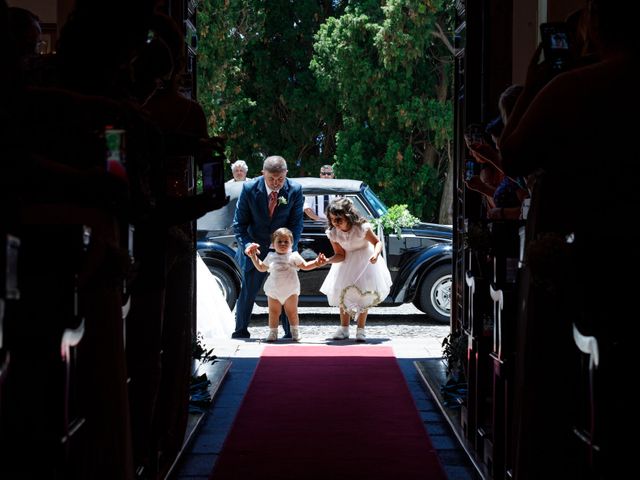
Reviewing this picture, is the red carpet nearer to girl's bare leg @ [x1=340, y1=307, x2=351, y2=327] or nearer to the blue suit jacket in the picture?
girl's bare leg @ [x1=340, y1=307, x2=351, y2=327]

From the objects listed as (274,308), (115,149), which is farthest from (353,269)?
(115,149)

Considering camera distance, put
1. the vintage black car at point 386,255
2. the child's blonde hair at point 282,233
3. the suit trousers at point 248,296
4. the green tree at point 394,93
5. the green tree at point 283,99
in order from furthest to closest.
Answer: the green tree at point 283,99 < the green tree at point 394,93 < the vintage black car at point 386,255 < the suit trousers at point 248,296 < the child's blonde hair at point 282,233

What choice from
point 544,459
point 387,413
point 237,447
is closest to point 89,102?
point 544,459

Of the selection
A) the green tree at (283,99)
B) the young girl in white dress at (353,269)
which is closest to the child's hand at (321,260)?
the young girl in white dress at (353,269)

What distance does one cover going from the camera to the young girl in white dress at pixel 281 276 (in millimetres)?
11156

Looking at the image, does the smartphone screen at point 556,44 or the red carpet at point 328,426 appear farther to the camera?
the red carpet at point 328,426

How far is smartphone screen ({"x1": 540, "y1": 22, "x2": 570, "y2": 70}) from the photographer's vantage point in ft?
12.4

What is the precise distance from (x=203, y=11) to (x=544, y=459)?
2482cm

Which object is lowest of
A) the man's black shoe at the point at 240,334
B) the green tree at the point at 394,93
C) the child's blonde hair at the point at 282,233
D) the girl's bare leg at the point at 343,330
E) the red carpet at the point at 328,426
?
the red carpet at the point at 328,426

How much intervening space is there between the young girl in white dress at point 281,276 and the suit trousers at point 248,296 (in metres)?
0.18

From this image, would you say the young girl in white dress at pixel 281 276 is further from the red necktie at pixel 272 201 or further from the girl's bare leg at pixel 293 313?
the red necktie at pixel 272 201

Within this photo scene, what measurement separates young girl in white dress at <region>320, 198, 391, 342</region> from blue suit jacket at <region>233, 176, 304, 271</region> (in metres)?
→ 0.36

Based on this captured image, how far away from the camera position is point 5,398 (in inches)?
105

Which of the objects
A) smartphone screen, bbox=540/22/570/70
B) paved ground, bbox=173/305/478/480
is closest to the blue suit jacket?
paved ground, bbox=173/305/478/480
